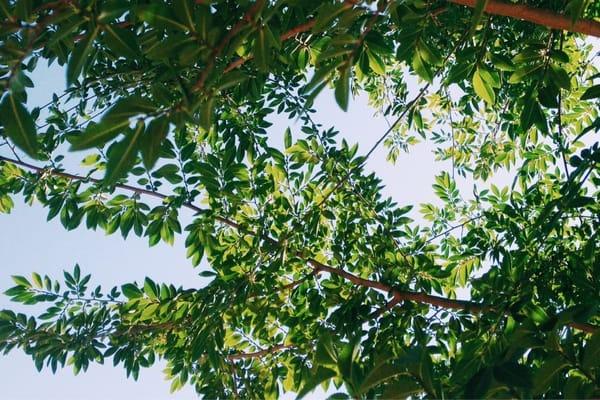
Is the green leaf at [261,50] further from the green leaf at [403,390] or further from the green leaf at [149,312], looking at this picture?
the green leaf at [149,312]

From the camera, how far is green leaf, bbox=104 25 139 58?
1207 millimetres

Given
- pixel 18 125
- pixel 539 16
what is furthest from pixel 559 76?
pixel 18 125

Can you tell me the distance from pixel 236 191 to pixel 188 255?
0.41 m

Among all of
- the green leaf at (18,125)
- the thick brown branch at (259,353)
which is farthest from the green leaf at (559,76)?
the thick brown branch at (259,353)

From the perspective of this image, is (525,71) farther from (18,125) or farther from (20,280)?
(20,280)

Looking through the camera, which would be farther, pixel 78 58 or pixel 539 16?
pixel 539 16

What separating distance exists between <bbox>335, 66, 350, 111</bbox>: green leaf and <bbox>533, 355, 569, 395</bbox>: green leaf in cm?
70

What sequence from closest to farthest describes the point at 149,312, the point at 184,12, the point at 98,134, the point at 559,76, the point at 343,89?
the point at 98,134, the point at 184,12, the point at 343,89, the point at 559,76, the point at 149,312

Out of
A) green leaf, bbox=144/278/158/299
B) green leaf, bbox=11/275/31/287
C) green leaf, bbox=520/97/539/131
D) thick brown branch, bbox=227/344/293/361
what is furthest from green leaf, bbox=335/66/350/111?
green leaf, bbox=11/275/31/287

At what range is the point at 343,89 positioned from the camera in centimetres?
130

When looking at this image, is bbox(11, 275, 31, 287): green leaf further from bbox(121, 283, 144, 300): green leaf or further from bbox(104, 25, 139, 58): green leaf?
bbox(104, 25, 139, 58): green leaf

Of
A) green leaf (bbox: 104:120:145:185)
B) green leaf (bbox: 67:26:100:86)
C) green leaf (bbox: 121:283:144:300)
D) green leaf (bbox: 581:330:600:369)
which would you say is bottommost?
green leaf (bbox: 581:330:600:369)

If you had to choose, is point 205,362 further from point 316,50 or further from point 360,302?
point 316,50

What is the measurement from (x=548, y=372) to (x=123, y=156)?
3.19 ft
